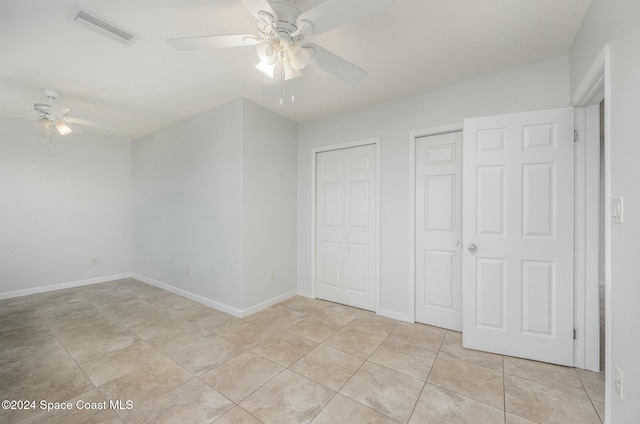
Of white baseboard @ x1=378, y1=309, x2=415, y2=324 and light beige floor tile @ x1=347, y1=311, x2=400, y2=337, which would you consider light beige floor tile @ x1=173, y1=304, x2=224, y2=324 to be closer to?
light beige floor tile @ x1=347, y1=311, x2=400, y2=337

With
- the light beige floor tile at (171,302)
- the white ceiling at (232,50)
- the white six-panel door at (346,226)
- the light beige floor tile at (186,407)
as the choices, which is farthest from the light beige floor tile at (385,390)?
the light beige floor tile at (171,302)

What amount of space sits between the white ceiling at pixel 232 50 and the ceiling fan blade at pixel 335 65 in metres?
0.32

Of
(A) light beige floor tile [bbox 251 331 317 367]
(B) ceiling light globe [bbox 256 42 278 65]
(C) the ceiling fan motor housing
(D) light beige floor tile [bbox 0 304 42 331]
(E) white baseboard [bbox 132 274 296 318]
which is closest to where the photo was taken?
(C) the ceiling fan motor housing

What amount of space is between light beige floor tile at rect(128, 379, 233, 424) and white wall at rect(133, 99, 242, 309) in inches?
49.5

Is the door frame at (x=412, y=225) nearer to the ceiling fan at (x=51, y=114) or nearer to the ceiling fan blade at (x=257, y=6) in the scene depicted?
the ceiling fan blade at (x=257, y=6)

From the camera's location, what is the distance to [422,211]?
2.81 metres

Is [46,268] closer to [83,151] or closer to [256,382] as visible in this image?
[83,151]

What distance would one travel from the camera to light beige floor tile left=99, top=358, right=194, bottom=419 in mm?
1667

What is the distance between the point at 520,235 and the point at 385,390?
5.50ft

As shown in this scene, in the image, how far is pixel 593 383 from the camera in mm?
1806

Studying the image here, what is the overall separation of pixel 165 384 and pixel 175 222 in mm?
2515

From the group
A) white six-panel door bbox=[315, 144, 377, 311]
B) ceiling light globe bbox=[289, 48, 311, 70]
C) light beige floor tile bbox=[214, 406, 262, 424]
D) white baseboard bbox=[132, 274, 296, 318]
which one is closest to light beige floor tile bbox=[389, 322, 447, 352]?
white six-panel door bbox=[315, 144, 377, 311]

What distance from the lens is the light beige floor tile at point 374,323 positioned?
8.70 feet

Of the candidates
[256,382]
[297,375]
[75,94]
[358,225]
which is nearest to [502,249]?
[358,225]
